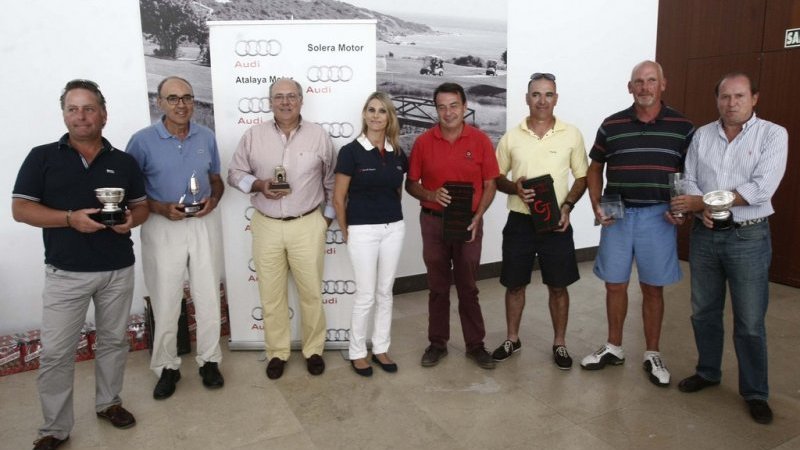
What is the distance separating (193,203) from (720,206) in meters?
2.81

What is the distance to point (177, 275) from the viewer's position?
333 centimetres

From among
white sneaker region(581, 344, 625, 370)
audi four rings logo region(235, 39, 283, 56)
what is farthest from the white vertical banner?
white sneaker region(581, 344, 625, 370)

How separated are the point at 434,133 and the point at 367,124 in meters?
0.43

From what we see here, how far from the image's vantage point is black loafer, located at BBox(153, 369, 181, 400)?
11.0ft

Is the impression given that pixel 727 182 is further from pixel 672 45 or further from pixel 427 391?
pixel 672 45

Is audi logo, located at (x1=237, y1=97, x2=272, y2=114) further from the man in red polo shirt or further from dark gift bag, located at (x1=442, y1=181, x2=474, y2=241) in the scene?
dark gift bag, located at (x1=442, y1=181, x2=474, y2=241)

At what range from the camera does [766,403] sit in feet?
9.98

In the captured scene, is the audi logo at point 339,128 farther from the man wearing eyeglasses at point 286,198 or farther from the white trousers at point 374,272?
the white trousers at point 374,272

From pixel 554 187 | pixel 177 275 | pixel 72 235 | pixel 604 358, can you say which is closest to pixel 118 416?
pixel 177 275

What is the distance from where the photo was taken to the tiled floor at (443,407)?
9.37 feet

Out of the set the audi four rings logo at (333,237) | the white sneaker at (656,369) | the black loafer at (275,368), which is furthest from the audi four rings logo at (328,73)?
the white sneaker at (656,369)

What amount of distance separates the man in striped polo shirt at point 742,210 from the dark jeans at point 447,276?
1.23m

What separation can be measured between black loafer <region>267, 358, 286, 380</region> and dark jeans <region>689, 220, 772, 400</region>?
255 centimetres

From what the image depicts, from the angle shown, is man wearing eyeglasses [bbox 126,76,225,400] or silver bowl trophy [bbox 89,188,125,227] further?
man wearing eyeglasses [bbox 126,76,225,400]
